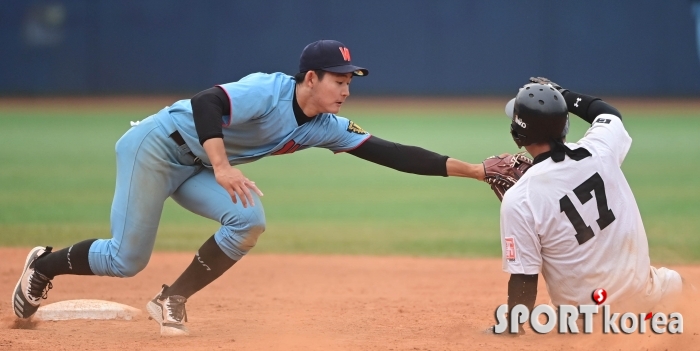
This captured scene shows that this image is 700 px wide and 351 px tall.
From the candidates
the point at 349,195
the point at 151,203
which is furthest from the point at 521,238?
the point at 349,195

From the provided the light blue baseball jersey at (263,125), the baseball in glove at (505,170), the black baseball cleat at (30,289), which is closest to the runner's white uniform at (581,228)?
the baseball in glove at (505,170)

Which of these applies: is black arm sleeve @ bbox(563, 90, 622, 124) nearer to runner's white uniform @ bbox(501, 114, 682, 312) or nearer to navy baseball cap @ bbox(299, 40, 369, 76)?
runner's white uniform @ bbox(501, 114, 682, 312)

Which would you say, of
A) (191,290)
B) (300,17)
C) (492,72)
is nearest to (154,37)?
(300,17)

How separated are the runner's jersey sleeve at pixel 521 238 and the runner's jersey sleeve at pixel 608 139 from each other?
0.40 metres

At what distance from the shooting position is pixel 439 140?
15.9 m

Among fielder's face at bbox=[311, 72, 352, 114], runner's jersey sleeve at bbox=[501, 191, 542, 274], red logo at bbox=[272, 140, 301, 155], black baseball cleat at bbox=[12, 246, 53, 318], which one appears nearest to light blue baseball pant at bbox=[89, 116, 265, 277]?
red logo at bbox=[272, 140, 301, 155]

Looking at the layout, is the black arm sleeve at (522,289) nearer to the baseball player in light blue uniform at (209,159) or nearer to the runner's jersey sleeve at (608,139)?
the runner's jersey sleeve at (608,139)

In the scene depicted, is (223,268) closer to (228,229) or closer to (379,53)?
(228,229)

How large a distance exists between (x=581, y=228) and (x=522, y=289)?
361 mm

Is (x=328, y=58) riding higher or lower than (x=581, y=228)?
higher

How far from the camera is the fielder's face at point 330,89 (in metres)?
4.20

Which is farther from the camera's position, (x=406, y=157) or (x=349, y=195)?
(x=349, y=195)

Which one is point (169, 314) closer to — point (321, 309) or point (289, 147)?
point (289, 147)

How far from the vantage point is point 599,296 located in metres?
3.67
